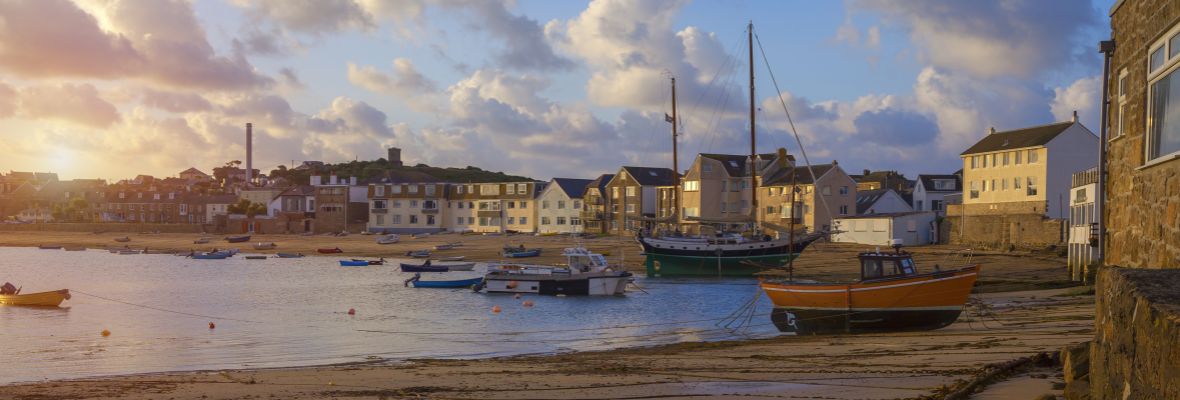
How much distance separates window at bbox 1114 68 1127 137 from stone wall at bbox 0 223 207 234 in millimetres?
137699

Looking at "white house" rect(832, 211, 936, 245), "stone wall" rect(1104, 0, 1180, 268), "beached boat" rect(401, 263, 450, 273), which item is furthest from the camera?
"white house" rect(832, 211, 936, 245)

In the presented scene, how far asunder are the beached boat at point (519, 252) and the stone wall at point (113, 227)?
69982 millimetres

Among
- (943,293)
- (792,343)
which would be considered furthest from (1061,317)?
(792,343)

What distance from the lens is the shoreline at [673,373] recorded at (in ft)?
49.8

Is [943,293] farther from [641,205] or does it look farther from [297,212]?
[297,212]

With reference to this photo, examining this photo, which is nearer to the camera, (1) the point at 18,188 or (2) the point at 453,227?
(2) the point at 453,227

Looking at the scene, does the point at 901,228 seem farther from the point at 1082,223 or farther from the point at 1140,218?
the point at 1140,218

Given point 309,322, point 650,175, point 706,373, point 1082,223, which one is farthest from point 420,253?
point 706,373

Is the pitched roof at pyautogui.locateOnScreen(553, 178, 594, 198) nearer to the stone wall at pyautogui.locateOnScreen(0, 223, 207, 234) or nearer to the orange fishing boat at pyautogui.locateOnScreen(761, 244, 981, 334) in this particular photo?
the stone wall at pyautogui.locateOnScreen(0, 223, 207, 234)

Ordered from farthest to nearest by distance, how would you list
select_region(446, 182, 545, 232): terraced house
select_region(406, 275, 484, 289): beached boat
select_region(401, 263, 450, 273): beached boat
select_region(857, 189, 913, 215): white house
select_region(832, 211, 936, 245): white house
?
1. select_region(446, 182, 545, 232): terraced house
2. select_region(857, 189, 913, 215): white house
3. select_region(832, 211, 936, 245): white house
4. select_region(401, 263, 450, 273): beached boat
5. select_region(406, 275, 484, 289): beached boat

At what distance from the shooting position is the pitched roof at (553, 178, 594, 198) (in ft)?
404

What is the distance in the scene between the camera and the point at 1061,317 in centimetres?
2447

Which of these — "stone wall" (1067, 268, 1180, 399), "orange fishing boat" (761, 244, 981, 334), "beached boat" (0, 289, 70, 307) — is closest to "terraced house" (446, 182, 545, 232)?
"beached boat" (0, 289, 70, 307)

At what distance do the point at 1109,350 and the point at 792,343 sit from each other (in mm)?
16181
